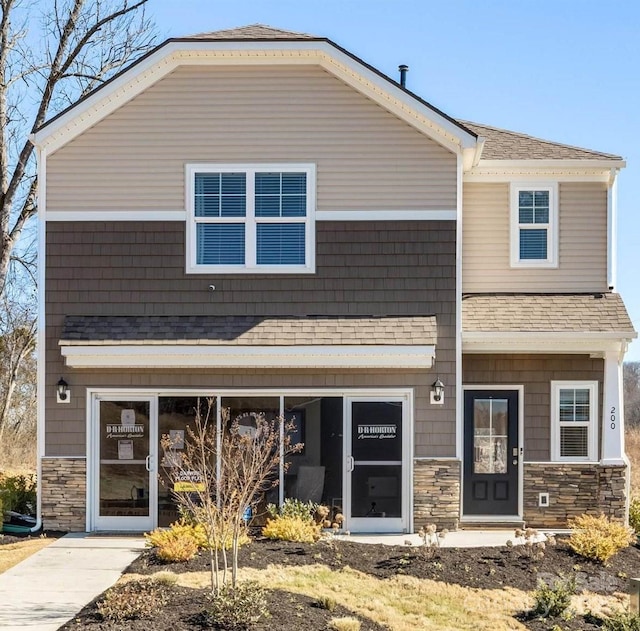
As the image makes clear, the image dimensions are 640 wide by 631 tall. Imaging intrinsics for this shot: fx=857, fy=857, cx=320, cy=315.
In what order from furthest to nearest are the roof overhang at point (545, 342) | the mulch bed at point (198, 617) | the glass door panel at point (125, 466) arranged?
1. the roof overhang at point (545, 342)
2. the glass door panel at point (125, 466)
3. the mulch bed at point (198, 617)

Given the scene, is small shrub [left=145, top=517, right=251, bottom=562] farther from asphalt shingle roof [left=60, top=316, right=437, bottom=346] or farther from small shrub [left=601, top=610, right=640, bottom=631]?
small shrub [left=601, top=610, right=640, bottom=631]

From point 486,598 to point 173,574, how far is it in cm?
360

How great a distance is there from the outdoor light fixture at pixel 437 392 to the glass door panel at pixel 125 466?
4.45m

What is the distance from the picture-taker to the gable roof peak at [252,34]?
43.7 feet

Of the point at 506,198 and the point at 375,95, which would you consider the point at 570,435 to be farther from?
the point at 375,95

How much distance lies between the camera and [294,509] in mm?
12938

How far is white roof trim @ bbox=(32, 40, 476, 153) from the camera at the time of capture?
13164mm

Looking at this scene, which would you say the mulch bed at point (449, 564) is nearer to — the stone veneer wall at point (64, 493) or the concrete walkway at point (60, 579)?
the concrete walkway at point (60, 579)

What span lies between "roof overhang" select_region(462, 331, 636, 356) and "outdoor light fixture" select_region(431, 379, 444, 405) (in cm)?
86

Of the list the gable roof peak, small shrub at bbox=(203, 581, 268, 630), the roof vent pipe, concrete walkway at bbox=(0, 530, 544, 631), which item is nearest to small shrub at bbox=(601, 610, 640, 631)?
concrete walkway at bbox=(0, 530, 544, 631)

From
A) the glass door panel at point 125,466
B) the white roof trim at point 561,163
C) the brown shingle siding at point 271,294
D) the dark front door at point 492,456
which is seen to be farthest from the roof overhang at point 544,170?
the glass door panel at point 125,466

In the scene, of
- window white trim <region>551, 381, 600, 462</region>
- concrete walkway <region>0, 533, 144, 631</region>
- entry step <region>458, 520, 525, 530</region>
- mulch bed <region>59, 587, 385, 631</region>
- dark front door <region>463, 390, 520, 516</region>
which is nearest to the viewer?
mulch bed <region>59, 587, 385, 631</region>

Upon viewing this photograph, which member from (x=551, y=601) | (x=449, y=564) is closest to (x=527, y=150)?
(x=449, y=564)

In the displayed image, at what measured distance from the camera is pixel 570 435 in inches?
562
